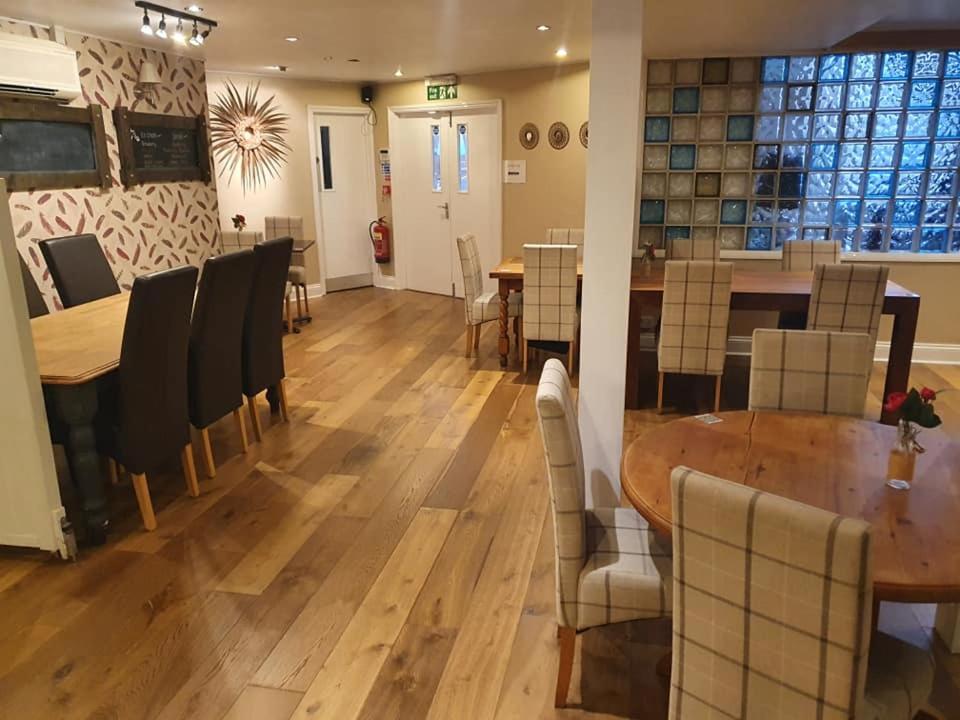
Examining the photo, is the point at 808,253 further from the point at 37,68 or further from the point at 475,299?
the point at 37,68

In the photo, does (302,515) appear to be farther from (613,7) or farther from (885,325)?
(885,325)

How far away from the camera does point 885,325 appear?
16.9 ft

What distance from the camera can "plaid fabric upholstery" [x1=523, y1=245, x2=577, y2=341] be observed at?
14.2 ft

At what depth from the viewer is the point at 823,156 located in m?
4.93

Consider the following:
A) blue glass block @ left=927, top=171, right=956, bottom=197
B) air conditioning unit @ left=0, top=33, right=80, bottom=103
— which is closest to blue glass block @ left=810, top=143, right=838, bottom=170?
blue glass block @ left=927, top=171, right=956, bottom=197

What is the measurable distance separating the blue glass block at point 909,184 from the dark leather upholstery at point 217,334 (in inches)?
175

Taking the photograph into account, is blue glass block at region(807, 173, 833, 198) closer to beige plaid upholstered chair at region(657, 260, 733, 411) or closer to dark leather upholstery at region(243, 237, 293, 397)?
beige plaid upholstered chair at region(657, 260, 733, 411)

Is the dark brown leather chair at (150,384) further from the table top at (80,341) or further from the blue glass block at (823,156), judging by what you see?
the blue glass block at (823,156)

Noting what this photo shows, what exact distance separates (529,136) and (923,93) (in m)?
3.19

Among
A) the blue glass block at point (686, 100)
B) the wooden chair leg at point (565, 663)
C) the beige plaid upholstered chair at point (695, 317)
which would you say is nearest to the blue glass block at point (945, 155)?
the blue glass block at point (686, 100)

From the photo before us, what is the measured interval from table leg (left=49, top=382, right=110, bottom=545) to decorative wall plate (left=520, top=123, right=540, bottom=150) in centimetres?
494

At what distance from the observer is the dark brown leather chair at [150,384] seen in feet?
8.22

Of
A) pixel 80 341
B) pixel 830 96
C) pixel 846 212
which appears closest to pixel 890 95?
pixel 830 96

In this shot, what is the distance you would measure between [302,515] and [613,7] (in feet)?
7.41
